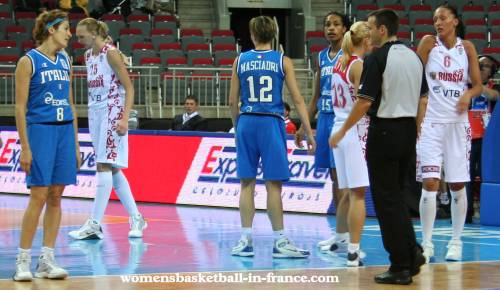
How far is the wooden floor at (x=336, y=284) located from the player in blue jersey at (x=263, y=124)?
1.11 meters

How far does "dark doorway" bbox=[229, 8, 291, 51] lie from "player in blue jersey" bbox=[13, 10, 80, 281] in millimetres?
22668

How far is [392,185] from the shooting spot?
8.85m

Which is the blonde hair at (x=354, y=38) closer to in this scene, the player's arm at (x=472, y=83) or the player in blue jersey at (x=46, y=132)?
the player's arm at (x=472, y=83)

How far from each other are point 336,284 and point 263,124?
7.19 ft

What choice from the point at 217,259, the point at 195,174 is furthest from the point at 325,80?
the point at 195,174

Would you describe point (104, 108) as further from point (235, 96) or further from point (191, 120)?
point (191, 120)

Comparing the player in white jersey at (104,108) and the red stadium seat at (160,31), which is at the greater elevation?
the red stadium seat at (160,31)

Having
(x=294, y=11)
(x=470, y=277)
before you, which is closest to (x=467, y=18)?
(x=294, y=11)

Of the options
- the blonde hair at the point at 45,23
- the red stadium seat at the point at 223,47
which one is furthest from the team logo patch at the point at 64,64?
the red stadium seat at the point at 223,47

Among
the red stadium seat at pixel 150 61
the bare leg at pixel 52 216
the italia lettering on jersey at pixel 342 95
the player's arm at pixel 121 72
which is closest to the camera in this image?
the bare leg at pixel 52 216

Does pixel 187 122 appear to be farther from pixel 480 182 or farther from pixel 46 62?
pixel 46 62

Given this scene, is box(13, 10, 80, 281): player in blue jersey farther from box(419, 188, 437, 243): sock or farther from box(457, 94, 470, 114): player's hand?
box(457, 94, 470, 114): player's hand

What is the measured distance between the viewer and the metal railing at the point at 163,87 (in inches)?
900

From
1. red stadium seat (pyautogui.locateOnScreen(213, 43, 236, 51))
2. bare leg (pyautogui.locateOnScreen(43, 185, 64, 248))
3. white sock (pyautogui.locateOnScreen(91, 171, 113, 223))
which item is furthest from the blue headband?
red stadium seat (pyautogui.locateOnScreen(213, 43, 236, 51))
